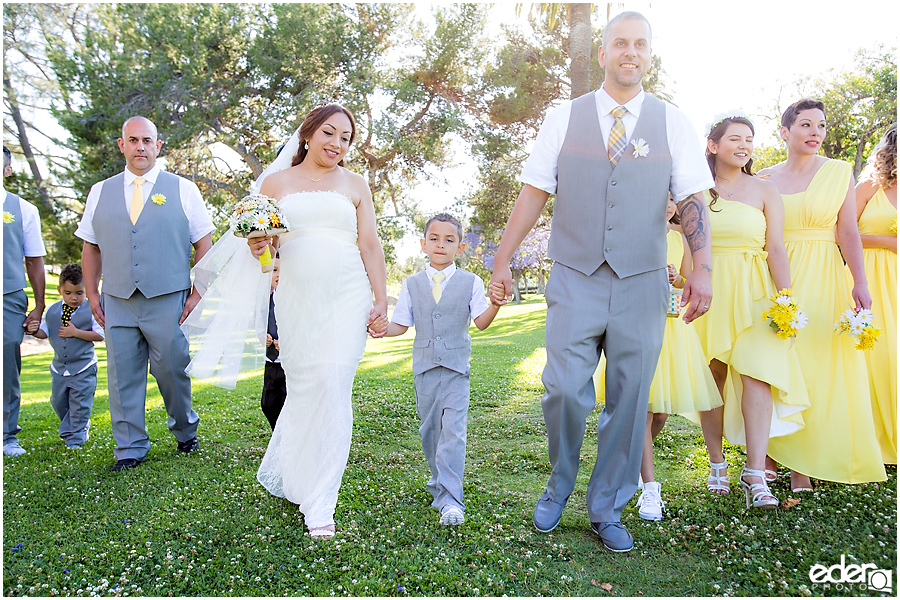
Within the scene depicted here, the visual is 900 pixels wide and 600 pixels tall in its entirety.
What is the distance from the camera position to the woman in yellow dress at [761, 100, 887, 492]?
449cm

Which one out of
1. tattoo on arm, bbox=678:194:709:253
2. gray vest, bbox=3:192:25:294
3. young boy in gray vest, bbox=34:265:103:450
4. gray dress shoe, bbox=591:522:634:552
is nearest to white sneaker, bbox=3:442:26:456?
young boy in gray vest, bbox=34:265:103:450

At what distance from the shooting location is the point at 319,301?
4242mm

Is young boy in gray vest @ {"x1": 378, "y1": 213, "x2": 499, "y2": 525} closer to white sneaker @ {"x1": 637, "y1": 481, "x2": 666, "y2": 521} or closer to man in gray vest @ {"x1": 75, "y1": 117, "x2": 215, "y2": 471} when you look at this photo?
white sneaker @ {"x1": 637, "y1": 481, "x2": 666, "y2": 521}

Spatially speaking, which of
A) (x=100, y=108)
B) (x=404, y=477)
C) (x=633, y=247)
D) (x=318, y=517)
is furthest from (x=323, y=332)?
(x=100, y=108)

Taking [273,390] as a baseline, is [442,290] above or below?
above

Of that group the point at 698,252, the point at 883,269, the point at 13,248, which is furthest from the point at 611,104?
the point at 13,248

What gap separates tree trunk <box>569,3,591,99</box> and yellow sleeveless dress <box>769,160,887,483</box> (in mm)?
5824

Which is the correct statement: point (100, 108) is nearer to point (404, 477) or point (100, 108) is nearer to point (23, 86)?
point (23, 86)

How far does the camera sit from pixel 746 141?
451 cm

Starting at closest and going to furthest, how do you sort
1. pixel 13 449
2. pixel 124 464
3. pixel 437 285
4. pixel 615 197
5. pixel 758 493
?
pixel 615 197
pixel 758 493
pixel 437 285
pixel 124 464
pixel 13 449

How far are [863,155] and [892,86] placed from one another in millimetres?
2467

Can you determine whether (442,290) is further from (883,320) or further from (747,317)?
(883,320)

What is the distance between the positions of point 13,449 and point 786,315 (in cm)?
666

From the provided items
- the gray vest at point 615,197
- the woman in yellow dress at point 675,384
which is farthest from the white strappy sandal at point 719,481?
the gray vest at point 615,197
